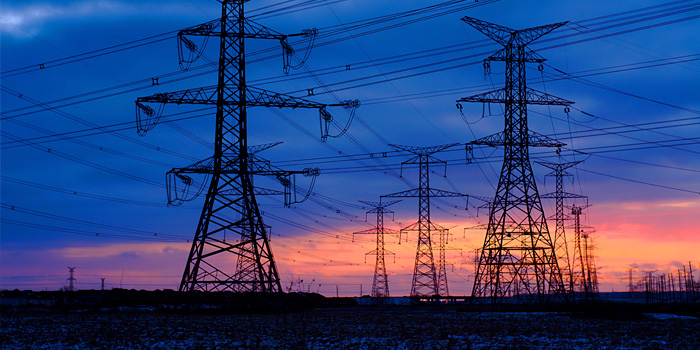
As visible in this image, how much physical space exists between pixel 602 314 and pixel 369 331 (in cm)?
2740

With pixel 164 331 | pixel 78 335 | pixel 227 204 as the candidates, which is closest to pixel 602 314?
pixel 227 204

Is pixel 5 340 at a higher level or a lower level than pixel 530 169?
lower

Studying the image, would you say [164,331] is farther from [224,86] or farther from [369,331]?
[224,86]

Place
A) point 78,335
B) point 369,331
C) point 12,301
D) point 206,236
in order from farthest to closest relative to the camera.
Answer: point 12,301 → point 206,236 → point 369,331 → point 78,335

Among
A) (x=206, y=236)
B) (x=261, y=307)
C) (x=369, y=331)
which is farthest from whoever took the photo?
(x=261, y=307)

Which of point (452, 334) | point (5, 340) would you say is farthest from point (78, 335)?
point (452, 334)

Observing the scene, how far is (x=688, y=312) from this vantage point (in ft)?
206

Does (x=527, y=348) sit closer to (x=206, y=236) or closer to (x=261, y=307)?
(x=206, y=236)

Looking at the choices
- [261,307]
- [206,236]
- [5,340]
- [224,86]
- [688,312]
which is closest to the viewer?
[5,340]

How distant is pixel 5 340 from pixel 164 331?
24.4 ft

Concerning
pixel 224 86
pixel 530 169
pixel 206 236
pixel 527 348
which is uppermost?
pixel 224 86

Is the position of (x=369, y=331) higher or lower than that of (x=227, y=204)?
lower

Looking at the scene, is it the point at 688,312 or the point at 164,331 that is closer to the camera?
the point at 164,331

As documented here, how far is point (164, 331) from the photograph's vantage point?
38.3 metres
